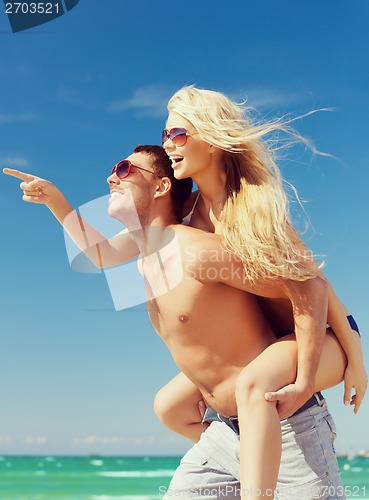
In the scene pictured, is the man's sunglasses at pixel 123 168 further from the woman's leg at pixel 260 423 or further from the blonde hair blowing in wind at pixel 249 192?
the woman's leg at pixel 260 423

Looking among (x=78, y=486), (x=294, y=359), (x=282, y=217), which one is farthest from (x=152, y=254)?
(x=78, y=486)

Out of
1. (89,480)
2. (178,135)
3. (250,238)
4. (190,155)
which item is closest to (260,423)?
(250,238)

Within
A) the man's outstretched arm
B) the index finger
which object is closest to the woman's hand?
the man's outstretched arm

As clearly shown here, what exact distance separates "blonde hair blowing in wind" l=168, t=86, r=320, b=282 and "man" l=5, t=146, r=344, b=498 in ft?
0.39

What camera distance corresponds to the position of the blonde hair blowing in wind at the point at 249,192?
128 inches

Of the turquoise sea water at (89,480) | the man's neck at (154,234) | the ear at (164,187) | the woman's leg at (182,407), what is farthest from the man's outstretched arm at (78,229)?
the turquoise sea water at (89,480)

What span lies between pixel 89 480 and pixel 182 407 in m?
26.9

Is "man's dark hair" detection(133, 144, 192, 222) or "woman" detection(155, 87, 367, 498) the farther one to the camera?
"man's dark hair" detection(133, 144, 192, 222)

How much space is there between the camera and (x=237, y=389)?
3.07 metres

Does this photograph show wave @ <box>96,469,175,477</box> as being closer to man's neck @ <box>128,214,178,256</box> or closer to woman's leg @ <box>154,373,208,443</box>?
woman's leg @ <box>154,373,208,443</box>

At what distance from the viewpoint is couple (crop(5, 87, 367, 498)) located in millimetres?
3170

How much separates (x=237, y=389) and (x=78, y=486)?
2532cm

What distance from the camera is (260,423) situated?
2994 millimetres

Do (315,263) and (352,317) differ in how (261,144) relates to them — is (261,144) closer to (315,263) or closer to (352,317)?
(315,263)
